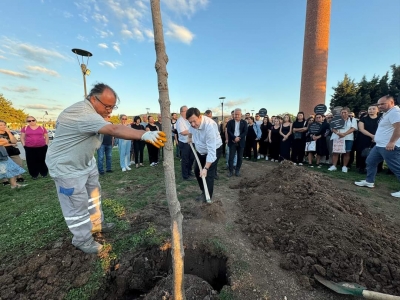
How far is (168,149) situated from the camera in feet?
5.33

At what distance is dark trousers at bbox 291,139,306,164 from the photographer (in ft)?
25.2

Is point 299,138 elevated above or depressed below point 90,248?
above

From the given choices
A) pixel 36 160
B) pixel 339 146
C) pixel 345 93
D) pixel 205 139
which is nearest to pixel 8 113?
pixel 36 160

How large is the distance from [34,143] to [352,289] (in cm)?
769

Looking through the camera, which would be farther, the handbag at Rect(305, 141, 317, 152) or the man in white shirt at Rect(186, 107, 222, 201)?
the handbag at Rect(305, 141, 317, 152)

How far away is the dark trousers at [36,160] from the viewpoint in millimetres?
6112

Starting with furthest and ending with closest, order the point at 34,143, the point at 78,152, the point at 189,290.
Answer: the point at 34,143, the point at 78,152, the point at 189,290

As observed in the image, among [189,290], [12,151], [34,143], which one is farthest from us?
[34,143]

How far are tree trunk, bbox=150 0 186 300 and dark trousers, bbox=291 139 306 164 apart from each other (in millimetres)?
7149

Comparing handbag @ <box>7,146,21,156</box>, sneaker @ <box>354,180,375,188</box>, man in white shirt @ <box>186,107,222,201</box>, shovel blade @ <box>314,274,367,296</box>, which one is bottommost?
sneaker @ <box>354,180,375,188</box>

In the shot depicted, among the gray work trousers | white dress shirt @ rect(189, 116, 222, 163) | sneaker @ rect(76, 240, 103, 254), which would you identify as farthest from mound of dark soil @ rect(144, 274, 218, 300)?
white dress shirt @ rect(189, 116, 222, 163)

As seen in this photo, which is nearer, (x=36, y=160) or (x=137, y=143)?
(x=36, y=160)

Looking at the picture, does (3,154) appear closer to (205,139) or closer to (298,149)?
(205,139)

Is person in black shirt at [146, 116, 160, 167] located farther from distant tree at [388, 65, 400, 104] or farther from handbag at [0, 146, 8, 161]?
distant tree at [388, 65, 400, 104]
